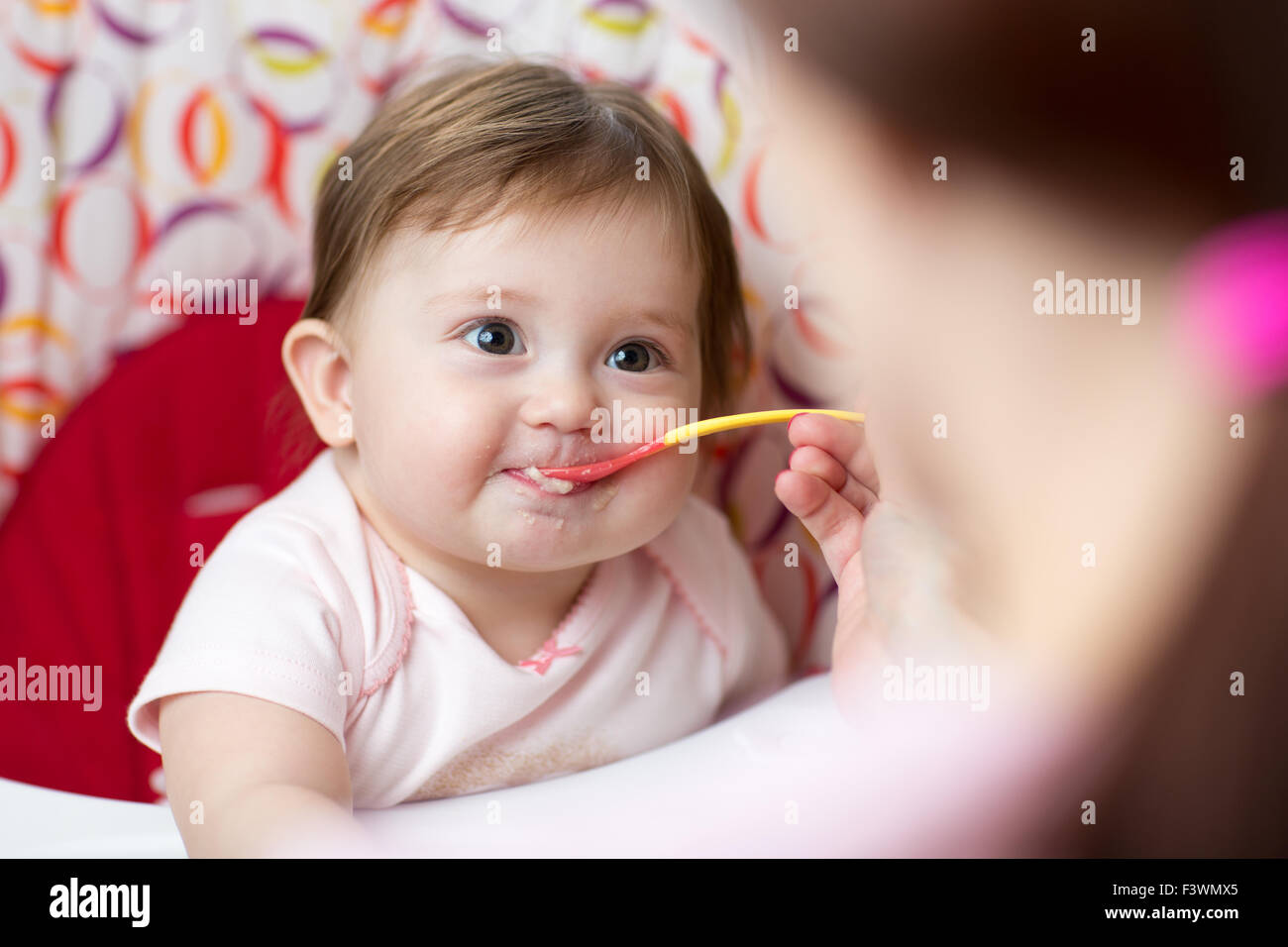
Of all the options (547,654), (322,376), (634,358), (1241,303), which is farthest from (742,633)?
(1241,303)

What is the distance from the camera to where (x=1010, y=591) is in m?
0.49

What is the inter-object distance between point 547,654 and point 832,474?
251 mm

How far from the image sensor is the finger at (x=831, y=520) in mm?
760

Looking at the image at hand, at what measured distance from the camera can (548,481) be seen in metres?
0.74

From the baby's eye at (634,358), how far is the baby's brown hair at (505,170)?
0.05 meters

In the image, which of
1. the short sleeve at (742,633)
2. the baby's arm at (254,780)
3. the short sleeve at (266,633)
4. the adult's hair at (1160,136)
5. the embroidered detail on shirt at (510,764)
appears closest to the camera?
the adult's hair at (1160,136)

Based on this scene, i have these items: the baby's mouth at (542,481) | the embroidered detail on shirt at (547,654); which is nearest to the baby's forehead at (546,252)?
the baby's mouth at (542,481)

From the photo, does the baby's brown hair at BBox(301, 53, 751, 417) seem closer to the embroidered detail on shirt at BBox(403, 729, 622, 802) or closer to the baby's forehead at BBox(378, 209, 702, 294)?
the baby's forehead at BBox(378, 209, 702, 294)

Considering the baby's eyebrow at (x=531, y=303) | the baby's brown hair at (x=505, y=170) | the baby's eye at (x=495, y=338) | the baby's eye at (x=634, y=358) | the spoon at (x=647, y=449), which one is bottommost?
the spoon at (x=647, y=449)

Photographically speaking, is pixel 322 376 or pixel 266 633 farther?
pixel 322 376

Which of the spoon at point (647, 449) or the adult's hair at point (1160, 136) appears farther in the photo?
the spoon at point (647, 449)

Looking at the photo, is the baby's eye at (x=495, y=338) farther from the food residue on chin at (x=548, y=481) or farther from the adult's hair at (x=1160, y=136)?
the adult's hair at (x=1160, y=136)

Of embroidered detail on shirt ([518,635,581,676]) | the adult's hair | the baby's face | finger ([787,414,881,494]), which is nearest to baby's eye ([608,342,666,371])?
the baby's face

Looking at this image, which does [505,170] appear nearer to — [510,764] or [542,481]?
[542,481]
